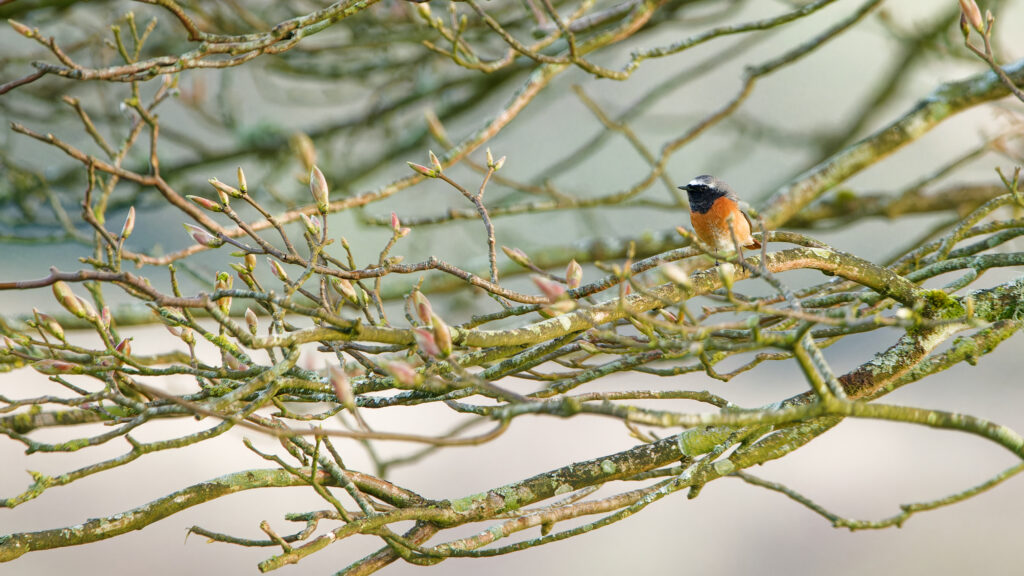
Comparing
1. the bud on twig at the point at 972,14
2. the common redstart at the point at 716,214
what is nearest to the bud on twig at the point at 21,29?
the common redstart at the point at 716,214

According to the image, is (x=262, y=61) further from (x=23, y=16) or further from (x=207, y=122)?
(x=23, y=16)

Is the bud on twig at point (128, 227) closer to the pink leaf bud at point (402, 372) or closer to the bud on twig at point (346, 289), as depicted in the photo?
the bud on twig at point (346, 289)

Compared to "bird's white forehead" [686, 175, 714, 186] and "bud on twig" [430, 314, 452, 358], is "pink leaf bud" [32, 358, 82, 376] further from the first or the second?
"bird's white forehead" [686, 175, 714, 186]

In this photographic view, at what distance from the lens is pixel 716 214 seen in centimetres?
153

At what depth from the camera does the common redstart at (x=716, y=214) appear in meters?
1.51

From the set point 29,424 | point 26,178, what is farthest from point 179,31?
point 29,424

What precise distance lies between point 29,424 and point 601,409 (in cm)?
96

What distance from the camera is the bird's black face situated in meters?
1.59

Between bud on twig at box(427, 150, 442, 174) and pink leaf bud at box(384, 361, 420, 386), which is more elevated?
bud on twig at box(427, 150, 442, 174)

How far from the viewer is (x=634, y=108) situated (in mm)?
3049

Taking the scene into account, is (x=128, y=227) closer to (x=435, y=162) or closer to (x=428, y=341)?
(x=435, y=162)

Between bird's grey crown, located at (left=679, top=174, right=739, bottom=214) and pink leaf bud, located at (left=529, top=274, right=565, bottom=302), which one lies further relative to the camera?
bird's grey crown, located at (left=679, top=174, right=739, bottom=214)

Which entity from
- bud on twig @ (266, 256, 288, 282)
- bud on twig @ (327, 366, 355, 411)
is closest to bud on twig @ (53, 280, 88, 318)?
bud on twig @ (266, 256, 288, 282)

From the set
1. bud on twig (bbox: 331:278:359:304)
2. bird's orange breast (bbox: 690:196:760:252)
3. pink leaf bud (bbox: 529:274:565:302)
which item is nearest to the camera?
pink leaf bud (bbox: 529:274:565:302)
